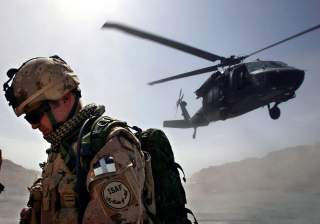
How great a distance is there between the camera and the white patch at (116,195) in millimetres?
1782

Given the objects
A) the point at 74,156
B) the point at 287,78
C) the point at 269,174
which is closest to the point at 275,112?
the point at 287,78

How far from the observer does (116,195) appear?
1.78m

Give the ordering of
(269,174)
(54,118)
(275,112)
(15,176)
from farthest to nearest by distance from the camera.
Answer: (269,174), (15,176), (275,112), (54,118)

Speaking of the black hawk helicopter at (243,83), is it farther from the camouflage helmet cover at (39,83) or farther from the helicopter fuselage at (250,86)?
the camouflage helmet cover at (39,83)

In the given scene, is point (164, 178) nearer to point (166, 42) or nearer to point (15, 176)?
point (166, 42)

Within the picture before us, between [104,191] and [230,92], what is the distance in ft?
48.0

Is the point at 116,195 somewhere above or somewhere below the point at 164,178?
below

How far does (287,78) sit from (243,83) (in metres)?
2.27

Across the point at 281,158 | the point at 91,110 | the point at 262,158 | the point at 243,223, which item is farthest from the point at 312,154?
the point at 91,110

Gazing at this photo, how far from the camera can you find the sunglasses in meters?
2.55

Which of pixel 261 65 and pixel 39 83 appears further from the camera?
pixel 261 65

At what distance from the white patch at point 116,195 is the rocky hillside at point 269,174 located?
54.8m

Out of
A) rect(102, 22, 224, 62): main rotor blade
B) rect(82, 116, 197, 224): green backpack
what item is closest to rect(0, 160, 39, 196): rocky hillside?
rect(102, 22, 224, 62): main rotor blade

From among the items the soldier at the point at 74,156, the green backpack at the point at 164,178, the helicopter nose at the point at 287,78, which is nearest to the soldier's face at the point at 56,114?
the soldier at the point at 74,156
